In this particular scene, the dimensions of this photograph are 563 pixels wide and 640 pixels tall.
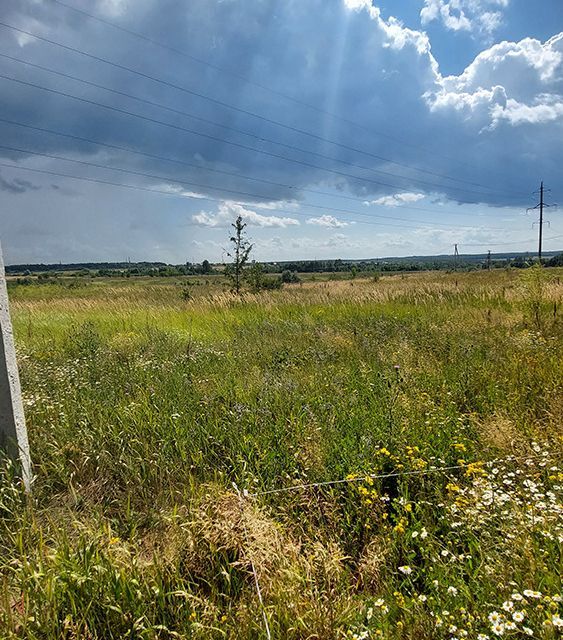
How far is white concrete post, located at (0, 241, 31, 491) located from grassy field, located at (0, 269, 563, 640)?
15cm

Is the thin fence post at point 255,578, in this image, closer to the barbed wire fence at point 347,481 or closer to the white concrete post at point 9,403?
the barbed wire fence at point 347,481

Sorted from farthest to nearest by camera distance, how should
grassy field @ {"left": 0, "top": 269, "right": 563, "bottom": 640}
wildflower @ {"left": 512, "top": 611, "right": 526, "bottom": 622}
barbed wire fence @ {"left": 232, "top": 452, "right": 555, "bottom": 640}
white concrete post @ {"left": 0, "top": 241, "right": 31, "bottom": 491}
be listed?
white concrete post @ {"left": 0, "top": 241, "right": 31, "bottom": 491} → barbed wire fence @ {"left": 232, "top": 452, "right": 555, "bottom": 640} → grassy field @ {"left": 0, "top": 269, "right": 563, "bottom": 640} → wildflower @ {"left": 512, "top": 611, "right": 526, "bottom": 622}

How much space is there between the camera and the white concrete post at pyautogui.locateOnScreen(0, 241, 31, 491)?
99.6 inches

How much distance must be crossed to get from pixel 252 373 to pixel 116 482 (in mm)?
2583

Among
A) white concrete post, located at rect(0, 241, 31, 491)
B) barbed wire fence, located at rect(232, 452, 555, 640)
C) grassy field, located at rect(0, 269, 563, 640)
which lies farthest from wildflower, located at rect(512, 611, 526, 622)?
white concrete post, located at rect(0, 241, 31, 491)

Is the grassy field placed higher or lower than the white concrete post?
lower

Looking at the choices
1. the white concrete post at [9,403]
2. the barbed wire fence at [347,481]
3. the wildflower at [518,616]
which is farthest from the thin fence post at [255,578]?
the white concrete post at [9,403]

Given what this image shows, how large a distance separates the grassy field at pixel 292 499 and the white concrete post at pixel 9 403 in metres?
0.15

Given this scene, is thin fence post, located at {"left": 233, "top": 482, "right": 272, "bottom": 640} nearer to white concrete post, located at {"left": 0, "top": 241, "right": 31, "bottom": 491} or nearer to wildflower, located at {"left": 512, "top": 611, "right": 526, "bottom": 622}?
wildflower, located at {"left": 512, "top": 611, "right": 526, "bottom": 622}

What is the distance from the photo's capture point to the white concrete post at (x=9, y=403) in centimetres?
253

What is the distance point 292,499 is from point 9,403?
2.21 meters

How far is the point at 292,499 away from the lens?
256cm

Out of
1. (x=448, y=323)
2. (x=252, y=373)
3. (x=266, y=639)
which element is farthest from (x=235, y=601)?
(x=448, y=323)

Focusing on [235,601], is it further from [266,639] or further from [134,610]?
[134,610]
